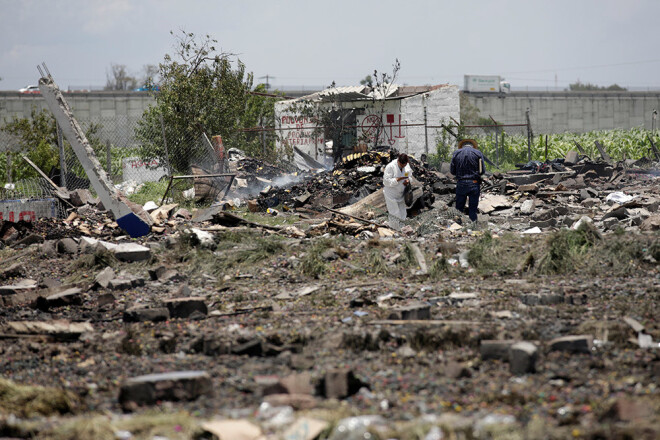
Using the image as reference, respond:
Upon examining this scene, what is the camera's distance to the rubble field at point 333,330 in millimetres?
3725

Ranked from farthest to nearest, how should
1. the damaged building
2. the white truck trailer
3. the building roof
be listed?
1. the white truck trailer
2. the building roof
3. the damaged building

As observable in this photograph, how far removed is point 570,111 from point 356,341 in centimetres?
4922

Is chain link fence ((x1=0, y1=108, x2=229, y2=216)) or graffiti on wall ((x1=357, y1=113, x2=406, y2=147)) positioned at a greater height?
graffiti on wall ((x1=357, y1=113, x2=406, y2=147))

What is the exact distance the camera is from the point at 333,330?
581 cm

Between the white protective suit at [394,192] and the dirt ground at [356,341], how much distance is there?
2771 mm

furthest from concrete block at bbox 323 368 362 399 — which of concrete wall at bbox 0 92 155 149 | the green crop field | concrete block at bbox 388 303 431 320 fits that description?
concrete wall at bbox 0 92 155 149

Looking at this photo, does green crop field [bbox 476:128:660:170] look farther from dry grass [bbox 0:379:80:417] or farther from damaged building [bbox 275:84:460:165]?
dry grass [bbox 0:379:80:417]

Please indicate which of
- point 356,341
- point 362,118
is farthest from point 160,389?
point 362,118

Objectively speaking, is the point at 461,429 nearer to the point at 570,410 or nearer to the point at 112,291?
the point at 570,410

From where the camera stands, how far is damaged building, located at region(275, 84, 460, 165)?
70.7 ft

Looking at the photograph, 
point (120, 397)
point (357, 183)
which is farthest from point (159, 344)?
point (357, 183)

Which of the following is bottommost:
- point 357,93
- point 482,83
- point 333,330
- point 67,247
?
point 333,330

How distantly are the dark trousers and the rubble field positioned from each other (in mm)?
579

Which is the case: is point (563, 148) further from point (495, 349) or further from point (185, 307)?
point (495, 349)
